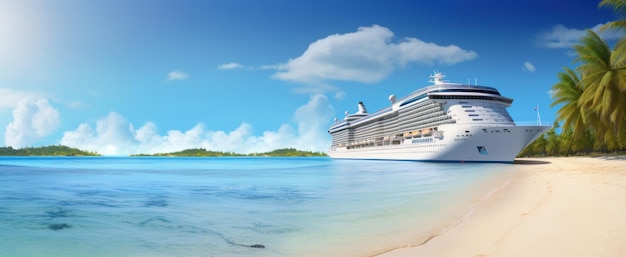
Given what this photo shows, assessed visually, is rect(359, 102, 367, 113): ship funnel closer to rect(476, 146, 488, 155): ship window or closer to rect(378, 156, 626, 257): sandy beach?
rect(476, 146, 488, 155): ship window

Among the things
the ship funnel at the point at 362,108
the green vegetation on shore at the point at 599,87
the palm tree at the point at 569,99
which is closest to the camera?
the green vegetation on shore at the point at 599,87

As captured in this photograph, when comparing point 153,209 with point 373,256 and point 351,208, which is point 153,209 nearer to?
point 351,208

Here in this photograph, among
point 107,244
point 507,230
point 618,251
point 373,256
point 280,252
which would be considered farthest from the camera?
point 107,244

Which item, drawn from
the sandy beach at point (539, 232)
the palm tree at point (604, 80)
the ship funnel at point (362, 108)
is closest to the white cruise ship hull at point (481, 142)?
the palm tree at point (604, 80)

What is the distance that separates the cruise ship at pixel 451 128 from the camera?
4000 cm

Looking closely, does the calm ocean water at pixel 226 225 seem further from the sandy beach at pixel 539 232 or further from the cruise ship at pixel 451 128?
the cruise ship at pixel 451 128

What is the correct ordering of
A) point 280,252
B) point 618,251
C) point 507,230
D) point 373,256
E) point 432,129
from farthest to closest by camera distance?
1. point 432,129
2. point 507,230
3. point 280,252
4. point 373,256
5. point 618,251

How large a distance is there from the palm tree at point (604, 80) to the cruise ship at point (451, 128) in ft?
25.3

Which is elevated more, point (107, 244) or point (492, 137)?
point (492, 137)

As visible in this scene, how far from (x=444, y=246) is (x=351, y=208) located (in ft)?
15.4

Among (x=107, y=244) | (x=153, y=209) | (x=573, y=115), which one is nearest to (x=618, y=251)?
(x=107, y=244)

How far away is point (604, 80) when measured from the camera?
27656 millimetres

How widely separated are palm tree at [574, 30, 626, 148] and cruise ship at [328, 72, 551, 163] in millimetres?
7700

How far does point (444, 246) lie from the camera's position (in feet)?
17.7
